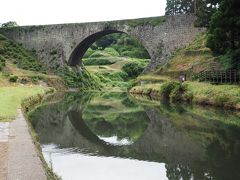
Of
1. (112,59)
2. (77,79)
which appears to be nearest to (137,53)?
(112,59)

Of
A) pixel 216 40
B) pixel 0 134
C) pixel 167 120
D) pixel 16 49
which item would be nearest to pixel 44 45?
pixel 16 49

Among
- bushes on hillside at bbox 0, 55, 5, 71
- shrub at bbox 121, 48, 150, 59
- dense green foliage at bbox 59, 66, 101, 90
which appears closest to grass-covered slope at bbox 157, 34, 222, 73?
dense green foliage at bbox 59, 66, 101, 90

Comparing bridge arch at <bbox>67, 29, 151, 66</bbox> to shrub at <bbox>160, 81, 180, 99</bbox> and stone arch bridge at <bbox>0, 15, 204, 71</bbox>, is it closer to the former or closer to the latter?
stone arch bridge at <bbox>0, 15, 204, 71</bbox>

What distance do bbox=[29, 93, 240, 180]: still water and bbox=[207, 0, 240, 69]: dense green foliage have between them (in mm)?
7352

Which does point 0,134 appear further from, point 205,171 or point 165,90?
point 165,90

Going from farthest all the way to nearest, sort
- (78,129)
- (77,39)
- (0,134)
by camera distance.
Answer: (77,39)
(78,129)
(0,134)

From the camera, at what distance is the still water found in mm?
13086

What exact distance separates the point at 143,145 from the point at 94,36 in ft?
181

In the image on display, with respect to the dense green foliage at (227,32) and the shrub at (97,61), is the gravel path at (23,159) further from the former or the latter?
the shrub at (97,61)

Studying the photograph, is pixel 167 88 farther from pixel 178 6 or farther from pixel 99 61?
pixel 99 61

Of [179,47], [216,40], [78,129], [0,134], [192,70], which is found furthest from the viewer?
[179,47]

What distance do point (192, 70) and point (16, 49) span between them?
35636 millimetres

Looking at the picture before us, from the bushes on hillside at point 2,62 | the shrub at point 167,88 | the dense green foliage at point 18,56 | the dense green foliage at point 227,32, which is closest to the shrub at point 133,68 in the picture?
the dense green foliage at point 18,56

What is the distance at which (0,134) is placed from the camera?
51.3ft
